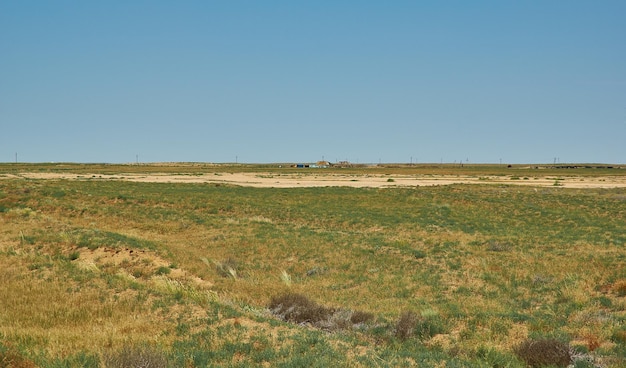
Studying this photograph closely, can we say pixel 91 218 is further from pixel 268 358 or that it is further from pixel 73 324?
pixel 268 358

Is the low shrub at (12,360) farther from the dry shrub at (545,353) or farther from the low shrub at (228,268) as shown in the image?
the low shrub at (228,268)

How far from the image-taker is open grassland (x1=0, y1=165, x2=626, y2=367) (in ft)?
31.4

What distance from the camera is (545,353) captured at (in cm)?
1026

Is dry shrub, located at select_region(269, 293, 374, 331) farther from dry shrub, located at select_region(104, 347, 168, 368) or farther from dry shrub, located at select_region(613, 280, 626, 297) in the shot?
dry shrub, located at select_region(613, 280, 626, 297)

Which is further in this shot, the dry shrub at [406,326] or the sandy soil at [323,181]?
the sandy soil at [323,181]

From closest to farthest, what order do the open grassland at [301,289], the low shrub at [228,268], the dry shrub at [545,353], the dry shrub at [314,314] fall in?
the open grassland at [301,289], the dry shrub at [545,353], the dry shrub at [314,314], the low shrub at [228,268]

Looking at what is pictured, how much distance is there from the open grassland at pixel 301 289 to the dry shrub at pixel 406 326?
0.05 meters

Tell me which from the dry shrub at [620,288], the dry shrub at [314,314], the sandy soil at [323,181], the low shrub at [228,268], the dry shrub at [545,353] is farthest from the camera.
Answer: the sandy soil at [323,181]

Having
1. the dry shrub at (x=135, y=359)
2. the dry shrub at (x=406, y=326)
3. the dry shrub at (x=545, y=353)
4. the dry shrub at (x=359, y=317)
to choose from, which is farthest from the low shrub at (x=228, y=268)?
Result: the dry shrub at (x=545, y=353)

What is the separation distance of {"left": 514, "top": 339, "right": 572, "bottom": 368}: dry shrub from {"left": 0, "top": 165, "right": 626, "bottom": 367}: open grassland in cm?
5

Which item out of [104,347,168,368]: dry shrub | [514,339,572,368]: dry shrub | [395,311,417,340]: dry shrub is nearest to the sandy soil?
[395,311,417,340]: dry shrub

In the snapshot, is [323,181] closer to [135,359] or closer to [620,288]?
[620,288]

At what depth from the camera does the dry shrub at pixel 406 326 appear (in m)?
11.9

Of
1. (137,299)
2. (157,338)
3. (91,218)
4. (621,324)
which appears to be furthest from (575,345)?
(91,218)
